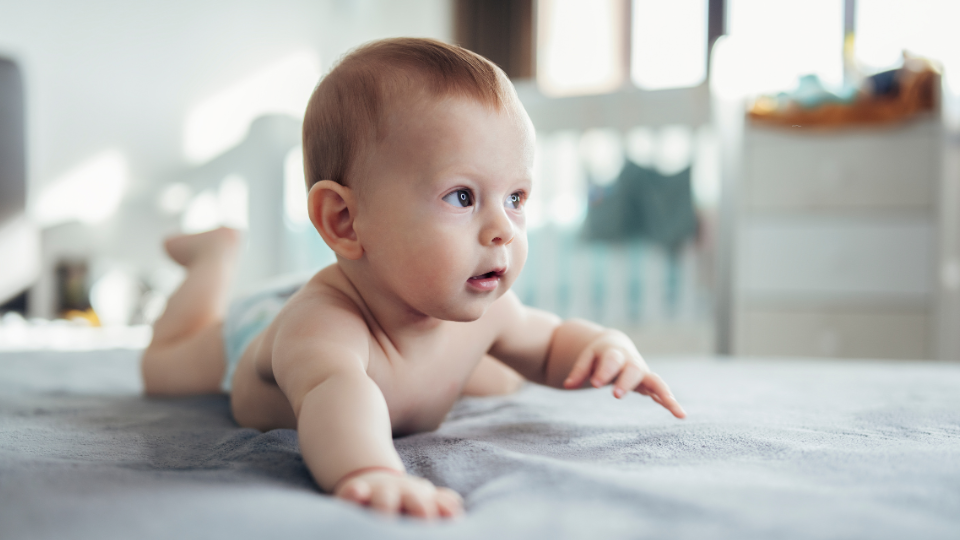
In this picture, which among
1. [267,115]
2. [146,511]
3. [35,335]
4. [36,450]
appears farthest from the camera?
[267,115]

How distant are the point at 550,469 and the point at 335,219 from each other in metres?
0.30

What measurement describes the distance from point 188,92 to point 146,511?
257cm

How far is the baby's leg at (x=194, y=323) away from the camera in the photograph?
992 mm

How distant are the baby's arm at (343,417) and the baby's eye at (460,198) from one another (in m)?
0.14

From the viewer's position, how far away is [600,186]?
253cm

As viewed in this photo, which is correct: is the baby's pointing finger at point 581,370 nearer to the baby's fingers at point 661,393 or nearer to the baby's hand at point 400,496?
the baby's fingers at point 661,393

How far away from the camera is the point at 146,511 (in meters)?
0.37

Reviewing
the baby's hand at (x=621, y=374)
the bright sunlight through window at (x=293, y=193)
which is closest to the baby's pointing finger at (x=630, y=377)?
the baby's hand at (x=621, y=374)

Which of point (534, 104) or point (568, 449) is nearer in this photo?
point (568, 449)

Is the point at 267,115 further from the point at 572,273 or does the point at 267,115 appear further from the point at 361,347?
the point at 361,347

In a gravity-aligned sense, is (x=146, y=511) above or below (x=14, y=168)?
below

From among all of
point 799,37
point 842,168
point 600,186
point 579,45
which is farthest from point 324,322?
point 579,45

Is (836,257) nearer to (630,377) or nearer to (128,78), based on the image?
(630,377)

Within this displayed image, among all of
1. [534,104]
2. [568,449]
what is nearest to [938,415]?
[568,449]
